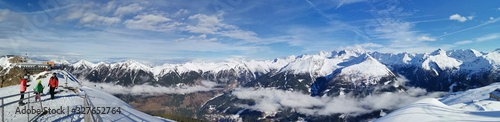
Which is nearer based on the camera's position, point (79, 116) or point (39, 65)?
point (79, 116)

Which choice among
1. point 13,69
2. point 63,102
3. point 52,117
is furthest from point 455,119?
point 13,69

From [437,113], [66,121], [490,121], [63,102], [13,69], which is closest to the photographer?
[490,121]

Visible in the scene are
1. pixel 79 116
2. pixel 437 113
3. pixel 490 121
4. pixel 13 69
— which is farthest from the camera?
pixel 13 69

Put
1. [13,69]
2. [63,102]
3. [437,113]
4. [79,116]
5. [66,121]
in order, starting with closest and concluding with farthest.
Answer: [437,113], [66,121], [79,116], [63,102], [13,69]

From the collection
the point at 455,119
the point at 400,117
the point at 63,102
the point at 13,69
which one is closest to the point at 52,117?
the point at 63,102

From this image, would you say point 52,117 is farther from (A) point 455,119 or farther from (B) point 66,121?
(A) point 455,119

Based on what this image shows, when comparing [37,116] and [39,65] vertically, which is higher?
[39,65]

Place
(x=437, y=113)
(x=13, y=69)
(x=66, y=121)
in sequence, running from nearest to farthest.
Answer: (x=437, y=113)
(x=66, y=121)
(x=13, y=69)

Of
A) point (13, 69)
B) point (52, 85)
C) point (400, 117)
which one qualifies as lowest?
point (400, 117)

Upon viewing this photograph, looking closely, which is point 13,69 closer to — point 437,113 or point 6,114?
point 6,114
